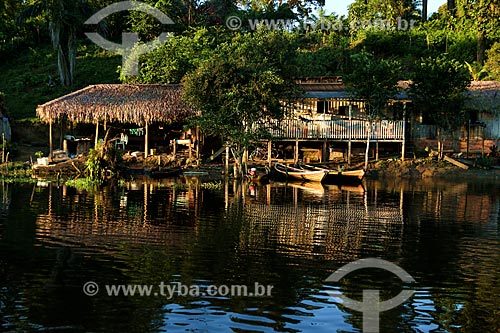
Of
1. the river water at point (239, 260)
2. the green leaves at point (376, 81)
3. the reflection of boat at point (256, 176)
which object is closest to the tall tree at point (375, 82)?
the green leaves at point (376, 81)

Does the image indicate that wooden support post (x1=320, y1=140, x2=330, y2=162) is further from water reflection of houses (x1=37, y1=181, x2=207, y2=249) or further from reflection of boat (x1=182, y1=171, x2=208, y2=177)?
water reflection of houses (x1=37, y1=181, x2=207, y2=249)

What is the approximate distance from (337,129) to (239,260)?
20.5 m

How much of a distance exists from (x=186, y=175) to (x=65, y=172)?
5.59m

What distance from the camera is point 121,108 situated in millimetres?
31938

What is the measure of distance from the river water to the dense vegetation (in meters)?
13.6

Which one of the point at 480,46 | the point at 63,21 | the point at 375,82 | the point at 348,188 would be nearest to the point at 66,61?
the point at 63,21

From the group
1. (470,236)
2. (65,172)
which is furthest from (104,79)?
(470,236)

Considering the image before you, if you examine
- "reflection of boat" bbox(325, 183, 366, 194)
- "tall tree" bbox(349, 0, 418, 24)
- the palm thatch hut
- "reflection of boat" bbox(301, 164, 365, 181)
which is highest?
"tall tree" bbox(349, 0, 418, 24)

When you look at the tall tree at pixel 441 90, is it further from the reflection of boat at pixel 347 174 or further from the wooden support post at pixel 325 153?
the reflection of boat at pixel 347 174

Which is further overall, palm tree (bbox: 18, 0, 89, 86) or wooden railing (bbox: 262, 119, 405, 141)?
palm tree (bbox: 18, 0, 89, 86)

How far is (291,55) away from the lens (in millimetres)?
32031

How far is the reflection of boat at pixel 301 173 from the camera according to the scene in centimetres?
2795

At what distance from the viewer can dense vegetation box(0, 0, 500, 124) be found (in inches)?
1471

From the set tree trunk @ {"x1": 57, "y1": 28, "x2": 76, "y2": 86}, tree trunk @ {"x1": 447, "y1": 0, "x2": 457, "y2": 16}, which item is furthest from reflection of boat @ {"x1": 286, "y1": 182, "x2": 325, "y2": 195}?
tree trunk @ {"x1": 447, "y1": 0, "x2": 457, "y2": 16}
